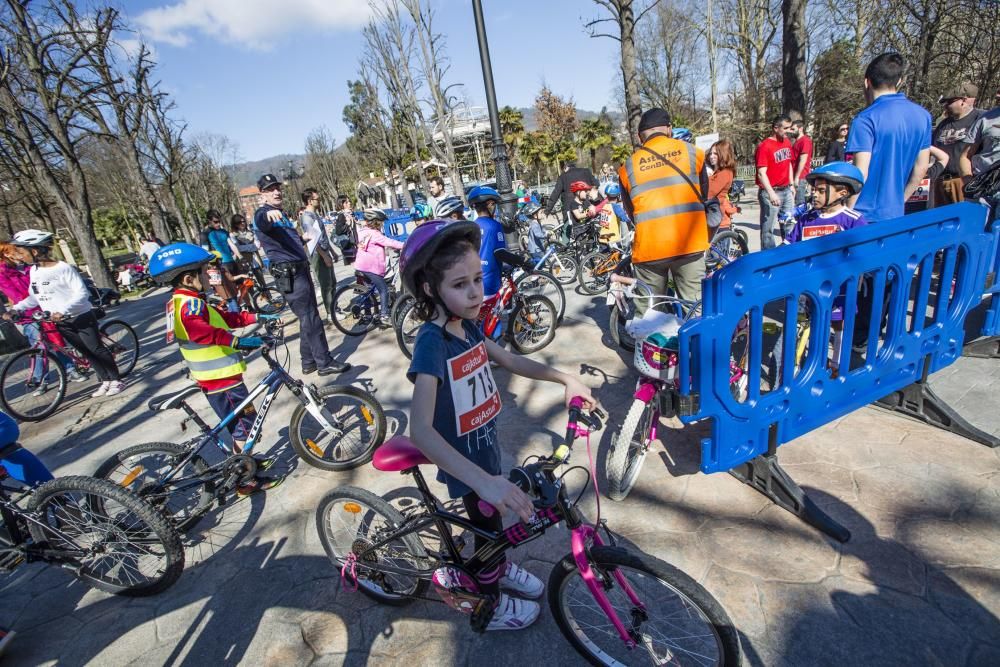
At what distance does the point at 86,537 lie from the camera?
2760mm

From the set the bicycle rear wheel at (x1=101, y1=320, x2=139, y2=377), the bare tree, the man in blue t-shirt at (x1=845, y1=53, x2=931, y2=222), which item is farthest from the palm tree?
the man in blue t-shirt at (x1=845, y1=53, x2=931, y2=222)

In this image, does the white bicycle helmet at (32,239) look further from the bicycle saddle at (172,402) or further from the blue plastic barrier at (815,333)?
the blue plastic barrier at (815,333)

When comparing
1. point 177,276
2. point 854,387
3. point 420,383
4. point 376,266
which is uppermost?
point 177,276

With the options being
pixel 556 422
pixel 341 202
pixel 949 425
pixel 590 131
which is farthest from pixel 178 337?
pixel 590 131

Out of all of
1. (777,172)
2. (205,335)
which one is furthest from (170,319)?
(777,172)

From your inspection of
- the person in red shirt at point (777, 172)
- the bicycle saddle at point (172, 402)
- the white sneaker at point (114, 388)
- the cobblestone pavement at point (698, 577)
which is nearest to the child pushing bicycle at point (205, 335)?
the bicycle saddle at point (172, 402)

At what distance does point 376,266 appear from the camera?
679 centimetres

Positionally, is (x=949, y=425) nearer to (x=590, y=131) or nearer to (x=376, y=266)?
(x=376, y=266)

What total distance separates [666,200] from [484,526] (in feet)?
8.95

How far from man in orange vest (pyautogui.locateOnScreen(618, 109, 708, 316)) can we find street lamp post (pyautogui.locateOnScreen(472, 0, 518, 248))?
3.37 meters

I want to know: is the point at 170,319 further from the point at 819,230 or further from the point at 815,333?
the point at 819,230

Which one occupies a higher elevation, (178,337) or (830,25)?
(830,25)

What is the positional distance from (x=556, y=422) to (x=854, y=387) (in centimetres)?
204

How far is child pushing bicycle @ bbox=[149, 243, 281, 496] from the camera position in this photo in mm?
2951
